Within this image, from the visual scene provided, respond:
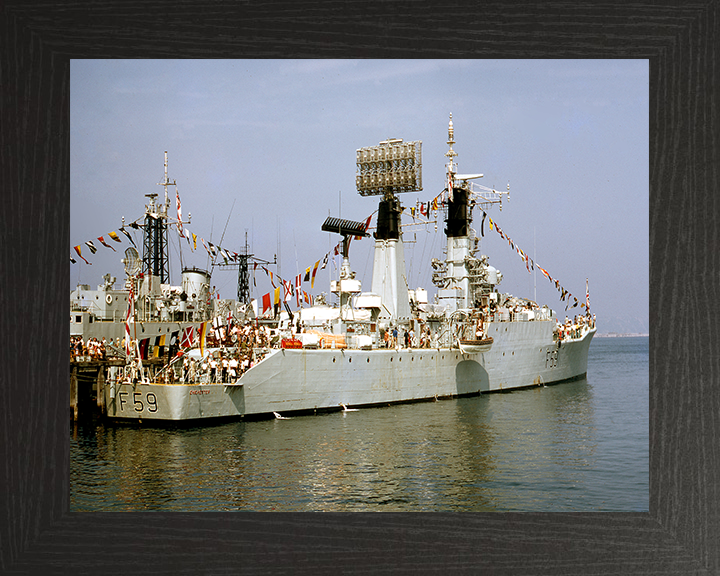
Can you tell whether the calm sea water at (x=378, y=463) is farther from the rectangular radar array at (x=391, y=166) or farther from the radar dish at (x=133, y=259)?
the rectangular radar array at (x=391, y=166)

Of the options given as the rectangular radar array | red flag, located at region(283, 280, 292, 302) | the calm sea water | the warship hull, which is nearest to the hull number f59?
the warship hull

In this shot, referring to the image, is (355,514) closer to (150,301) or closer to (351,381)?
(351,381)

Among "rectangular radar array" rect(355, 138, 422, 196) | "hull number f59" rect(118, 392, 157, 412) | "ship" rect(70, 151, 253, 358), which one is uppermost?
"rectangular radar array" rect(355, 138, 422, 196)

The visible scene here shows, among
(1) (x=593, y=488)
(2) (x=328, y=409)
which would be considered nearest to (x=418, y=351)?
(2) (x=328, y=409)

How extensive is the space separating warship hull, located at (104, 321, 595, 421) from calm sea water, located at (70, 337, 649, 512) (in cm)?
51

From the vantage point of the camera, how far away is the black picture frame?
211 inches

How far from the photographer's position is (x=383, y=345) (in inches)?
798

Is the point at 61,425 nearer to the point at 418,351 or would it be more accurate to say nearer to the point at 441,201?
the point at 418,351

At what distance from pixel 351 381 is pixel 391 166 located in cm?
696

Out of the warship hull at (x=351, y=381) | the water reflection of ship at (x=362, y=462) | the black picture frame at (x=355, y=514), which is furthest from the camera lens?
the warship hull at (x=351, y=381)

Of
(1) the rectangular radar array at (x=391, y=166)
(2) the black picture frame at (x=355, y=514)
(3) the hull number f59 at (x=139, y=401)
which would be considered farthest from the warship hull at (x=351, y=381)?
(2) the black picture frame at (x=355, y=514)

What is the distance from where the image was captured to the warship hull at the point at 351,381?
599 inches

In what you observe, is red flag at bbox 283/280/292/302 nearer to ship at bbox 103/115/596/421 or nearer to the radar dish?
ship at bbox 103/115/596/421

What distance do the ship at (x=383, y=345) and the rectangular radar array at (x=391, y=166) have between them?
Result: 4 cm
